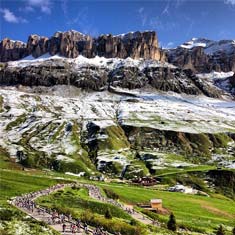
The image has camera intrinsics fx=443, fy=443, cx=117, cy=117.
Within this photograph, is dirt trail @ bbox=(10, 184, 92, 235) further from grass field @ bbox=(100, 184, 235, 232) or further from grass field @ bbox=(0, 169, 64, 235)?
grass field @ bbox=(100, 184, 235, 232)

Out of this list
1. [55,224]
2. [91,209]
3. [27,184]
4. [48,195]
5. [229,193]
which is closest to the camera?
[55,224]

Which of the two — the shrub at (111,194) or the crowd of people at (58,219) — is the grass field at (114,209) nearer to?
the shrub at (111,194)

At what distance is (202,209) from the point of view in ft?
412

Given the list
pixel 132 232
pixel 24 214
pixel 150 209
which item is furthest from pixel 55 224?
pixel 150 209

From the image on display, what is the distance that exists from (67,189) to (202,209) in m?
38.8

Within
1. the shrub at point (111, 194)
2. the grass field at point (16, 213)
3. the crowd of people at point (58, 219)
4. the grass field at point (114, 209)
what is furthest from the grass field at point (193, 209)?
the crowd of people at point (58, 219)

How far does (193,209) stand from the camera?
124 metres

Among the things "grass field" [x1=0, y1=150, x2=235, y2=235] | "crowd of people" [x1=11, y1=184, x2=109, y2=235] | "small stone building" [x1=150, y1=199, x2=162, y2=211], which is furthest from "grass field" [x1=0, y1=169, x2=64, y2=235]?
"small stone building" [x1=150, y1=199, x2=162, y2=211]

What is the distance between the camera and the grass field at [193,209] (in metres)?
102

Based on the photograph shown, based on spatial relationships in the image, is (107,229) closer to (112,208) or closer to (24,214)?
(24,214)

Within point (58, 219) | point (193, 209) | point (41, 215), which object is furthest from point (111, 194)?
point (58, 219)

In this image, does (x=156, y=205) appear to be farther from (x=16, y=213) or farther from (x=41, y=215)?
(x=16, y=213)

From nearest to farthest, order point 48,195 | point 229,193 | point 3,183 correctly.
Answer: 1. point 48,195
2. point 3,183
3. point 229,193

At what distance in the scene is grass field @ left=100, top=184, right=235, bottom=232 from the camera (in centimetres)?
10206
